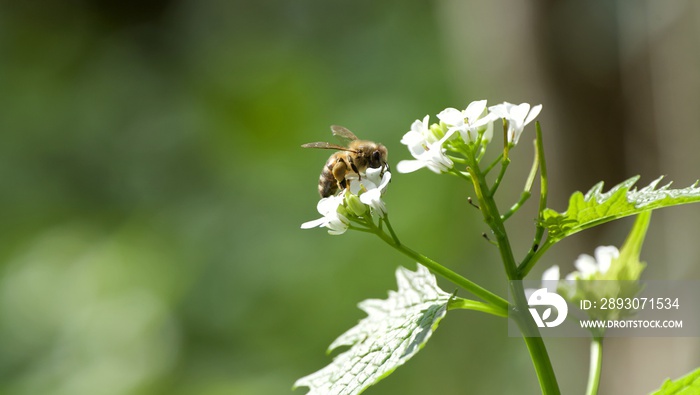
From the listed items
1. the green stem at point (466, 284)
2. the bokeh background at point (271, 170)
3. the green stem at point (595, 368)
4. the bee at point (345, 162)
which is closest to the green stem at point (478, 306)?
the green stem at point (466, 284)

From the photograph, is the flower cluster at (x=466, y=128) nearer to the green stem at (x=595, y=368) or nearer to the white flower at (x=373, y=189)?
the white flower at (x=373, y=189)

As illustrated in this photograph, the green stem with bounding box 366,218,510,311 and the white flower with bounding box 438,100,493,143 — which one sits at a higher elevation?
the white flower with bounding box 438,100,493,143

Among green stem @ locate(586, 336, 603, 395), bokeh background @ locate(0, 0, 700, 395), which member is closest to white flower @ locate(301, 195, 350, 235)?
green stem @ locate(586, 336, 603, 395)

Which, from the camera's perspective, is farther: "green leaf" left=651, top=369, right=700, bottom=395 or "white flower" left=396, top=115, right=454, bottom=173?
"white flower" left=396, top=115, right=454, bottom=173

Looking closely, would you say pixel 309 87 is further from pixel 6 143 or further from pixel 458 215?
pixel 6 143

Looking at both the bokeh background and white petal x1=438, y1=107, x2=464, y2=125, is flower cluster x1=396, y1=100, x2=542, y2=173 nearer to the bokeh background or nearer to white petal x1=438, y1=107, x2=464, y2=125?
white petal x1=438, y1=107, x2=464, y2=125

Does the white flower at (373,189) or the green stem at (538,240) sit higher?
the white flower at (373,189)

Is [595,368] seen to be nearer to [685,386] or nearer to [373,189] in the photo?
[685,386]
